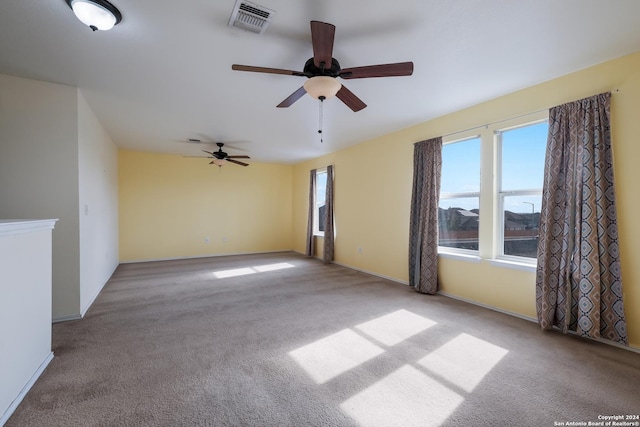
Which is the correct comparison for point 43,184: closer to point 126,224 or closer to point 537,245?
point 126,224

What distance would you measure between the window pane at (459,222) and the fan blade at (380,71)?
234 cm

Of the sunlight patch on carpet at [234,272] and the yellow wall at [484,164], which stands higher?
the yellow wall at [484,164]

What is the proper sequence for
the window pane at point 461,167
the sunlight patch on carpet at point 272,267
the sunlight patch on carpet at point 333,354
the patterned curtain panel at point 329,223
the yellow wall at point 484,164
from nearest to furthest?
the sunlight patch on carpet at point 333,354 → the yellow wall at point 484,164 → the window pane at point 461,167 → the sunlight patch on carpet at point 272,267 → the patterned curtain panel at point 329,223

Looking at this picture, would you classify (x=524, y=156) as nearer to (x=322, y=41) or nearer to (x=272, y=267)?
(x=322, y=41)

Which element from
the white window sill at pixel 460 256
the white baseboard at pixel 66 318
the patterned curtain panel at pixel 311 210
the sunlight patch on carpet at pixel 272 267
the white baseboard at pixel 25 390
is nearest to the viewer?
the white baseboard at pixel 25 390

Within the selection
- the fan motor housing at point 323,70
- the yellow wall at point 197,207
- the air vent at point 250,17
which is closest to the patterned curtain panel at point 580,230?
the fan motor housing at point 323,70

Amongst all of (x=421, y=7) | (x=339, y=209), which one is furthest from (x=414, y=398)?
(x=339, y=209)

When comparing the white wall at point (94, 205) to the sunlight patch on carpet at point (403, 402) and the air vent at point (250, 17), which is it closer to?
the air vent at point (250, 17)

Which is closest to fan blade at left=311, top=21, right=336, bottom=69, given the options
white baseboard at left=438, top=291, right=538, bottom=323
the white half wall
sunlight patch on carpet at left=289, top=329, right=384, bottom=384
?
the white half wall

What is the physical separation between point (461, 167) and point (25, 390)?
4761 millimetres

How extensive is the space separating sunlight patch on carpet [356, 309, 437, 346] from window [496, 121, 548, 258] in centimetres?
138

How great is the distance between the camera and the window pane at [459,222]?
3688mm

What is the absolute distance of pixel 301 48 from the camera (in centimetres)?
230

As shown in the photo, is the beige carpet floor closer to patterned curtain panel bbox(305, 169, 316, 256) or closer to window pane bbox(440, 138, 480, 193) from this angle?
window pane bbox(440, 138, 480, 193)
